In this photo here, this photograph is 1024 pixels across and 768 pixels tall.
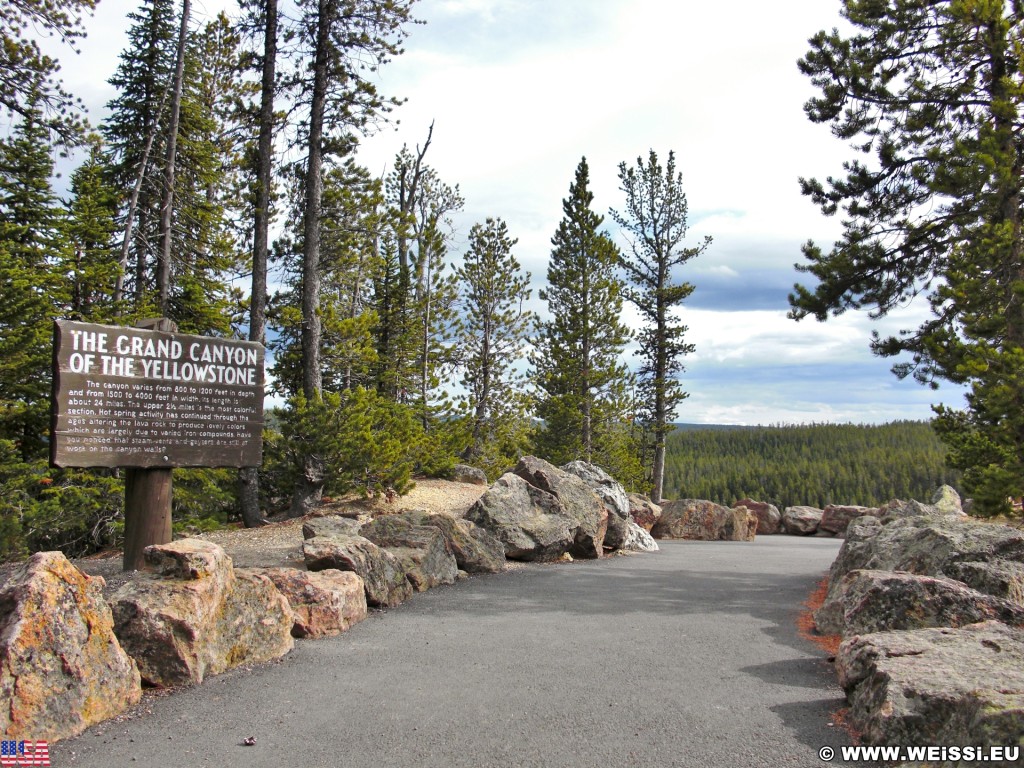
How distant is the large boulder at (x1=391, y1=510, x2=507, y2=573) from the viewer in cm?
1093

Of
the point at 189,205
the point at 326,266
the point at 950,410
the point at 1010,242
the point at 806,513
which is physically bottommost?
the point at 806,513

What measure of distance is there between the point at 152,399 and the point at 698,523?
16194mm

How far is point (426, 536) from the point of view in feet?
33.7

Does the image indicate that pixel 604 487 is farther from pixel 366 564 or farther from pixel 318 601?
pixel 318 601

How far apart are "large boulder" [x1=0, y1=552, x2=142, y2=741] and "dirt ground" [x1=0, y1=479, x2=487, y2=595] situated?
1890mm

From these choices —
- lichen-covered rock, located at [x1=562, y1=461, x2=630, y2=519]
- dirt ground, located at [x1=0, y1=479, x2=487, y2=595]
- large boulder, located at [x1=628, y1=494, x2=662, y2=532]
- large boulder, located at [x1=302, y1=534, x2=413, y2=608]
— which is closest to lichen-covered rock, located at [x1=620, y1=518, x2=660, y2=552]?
lichen-covered rock, located at [x1=562, y1=461, x2=630, y2=519]

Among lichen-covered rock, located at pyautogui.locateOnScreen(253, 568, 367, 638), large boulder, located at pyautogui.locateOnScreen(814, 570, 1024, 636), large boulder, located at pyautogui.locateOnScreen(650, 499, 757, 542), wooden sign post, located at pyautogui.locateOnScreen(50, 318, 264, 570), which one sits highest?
wooden sign post, located at pyautogui.locateOnScreen(50, 318, 264, 570)

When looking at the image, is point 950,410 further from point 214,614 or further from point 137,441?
point 137,441

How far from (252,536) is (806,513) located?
2270cm

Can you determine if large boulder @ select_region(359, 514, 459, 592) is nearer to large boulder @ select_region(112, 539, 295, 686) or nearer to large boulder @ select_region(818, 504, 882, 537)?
large boulder @ select_region(112, 539, 295, 686)

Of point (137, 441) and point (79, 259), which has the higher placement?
point (79, 259)

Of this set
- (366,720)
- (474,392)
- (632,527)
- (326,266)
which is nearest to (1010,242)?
(632,527)

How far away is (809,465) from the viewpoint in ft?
337

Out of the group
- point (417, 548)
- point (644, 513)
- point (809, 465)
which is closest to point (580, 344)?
point (644, 513)
